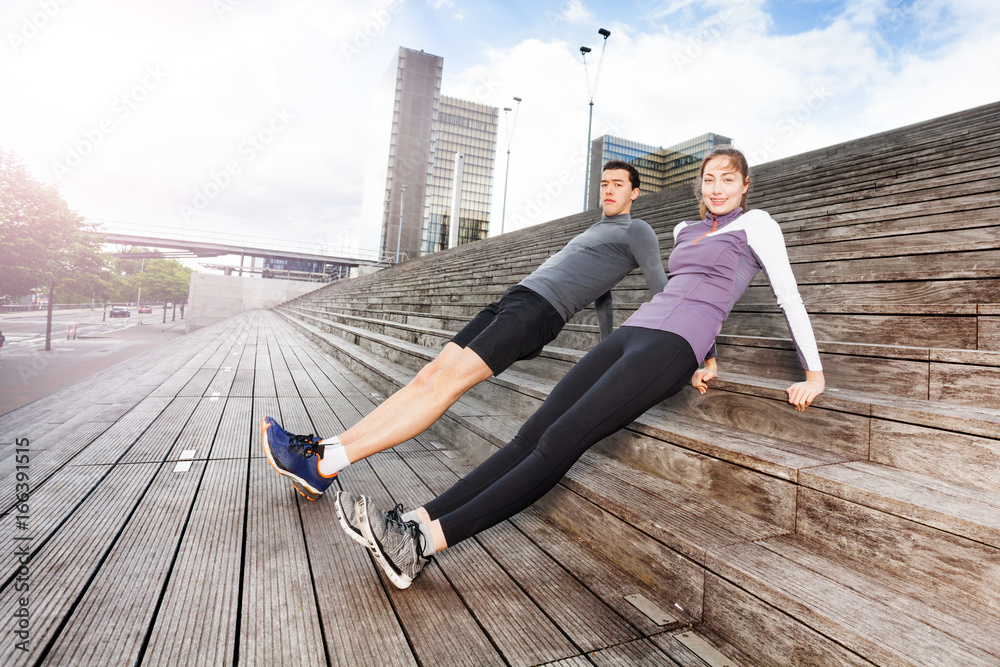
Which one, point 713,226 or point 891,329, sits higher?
point 713,226

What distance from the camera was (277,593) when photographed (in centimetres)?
126

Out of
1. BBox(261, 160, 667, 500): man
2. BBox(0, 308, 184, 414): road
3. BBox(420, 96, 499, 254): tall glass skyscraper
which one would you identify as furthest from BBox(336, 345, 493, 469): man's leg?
BBox(420, 96, 499, 254): tall glass skyscraper

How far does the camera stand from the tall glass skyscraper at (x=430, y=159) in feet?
203

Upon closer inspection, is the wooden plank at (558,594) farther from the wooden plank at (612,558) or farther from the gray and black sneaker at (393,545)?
the gray and black sneaker at (393,545)

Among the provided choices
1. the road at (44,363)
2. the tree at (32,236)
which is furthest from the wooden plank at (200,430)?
the tree at (32,236)

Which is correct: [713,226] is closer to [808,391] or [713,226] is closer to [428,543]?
[808,391]

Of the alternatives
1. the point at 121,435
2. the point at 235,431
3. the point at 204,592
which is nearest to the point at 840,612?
the point at 204,592

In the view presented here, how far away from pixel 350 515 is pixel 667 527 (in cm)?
86

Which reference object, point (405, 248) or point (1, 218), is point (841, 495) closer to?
point (1, 218)

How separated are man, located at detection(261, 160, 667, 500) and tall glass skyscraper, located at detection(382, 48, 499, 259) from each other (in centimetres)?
5906

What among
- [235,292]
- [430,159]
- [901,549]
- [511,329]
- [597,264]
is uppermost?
[430,159]

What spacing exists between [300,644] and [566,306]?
4.66ft

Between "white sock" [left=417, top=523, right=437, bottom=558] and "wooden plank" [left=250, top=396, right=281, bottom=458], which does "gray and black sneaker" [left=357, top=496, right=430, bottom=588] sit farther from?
"wooden plank" [left=250, top=396, right=281, bottom=458]

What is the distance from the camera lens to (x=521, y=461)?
1461 mm
